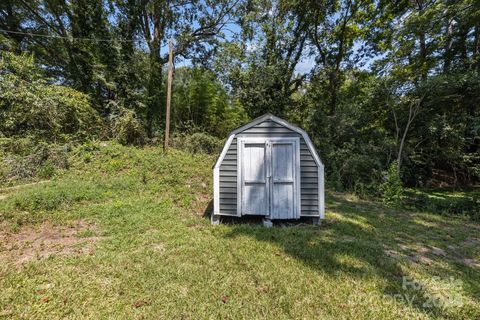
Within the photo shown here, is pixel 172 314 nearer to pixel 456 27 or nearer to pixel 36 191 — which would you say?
pixel 36 191

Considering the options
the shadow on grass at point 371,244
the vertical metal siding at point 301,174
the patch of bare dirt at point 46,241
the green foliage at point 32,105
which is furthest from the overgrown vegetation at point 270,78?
the patch of bare dirt at point 46,241

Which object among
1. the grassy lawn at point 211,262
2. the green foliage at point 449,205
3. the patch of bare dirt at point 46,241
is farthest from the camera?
the green foliage at point 449,205

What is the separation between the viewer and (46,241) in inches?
138

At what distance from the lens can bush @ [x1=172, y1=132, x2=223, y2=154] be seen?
10438mm

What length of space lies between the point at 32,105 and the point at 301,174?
30.2ft

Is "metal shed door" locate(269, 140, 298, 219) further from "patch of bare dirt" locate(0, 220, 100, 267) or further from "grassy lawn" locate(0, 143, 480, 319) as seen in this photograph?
"patch of bare dirt" locate(0, 220, 100, 267)

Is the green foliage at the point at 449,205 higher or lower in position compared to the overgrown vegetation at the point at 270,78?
lower

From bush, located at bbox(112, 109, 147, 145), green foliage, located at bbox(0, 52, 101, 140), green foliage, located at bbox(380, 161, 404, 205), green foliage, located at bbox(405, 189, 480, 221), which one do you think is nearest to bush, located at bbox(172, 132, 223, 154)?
bush, located at bbox(112, 109, 147, 145)

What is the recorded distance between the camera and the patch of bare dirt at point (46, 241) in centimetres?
307

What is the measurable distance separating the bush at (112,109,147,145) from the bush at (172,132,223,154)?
5.08 feet

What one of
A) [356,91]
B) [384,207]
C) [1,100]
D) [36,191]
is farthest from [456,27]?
[1,100]

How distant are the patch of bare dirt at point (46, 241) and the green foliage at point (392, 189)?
794 cm

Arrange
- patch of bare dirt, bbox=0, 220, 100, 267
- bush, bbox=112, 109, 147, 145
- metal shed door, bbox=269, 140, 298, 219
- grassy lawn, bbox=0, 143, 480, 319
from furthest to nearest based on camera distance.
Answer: bush, bbox=112, 109, 147, 145 → metal shed door, bbox=269, 140, 298, 219 → patch of bare dirt, bbox=0, 220, 100, 267 → grassy lawn, bbox=0, 143, 480, 319

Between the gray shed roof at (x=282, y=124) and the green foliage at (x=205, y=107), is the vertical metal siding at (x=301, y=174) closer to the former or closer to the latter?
the gray shed roof at (x=282, y=124)
